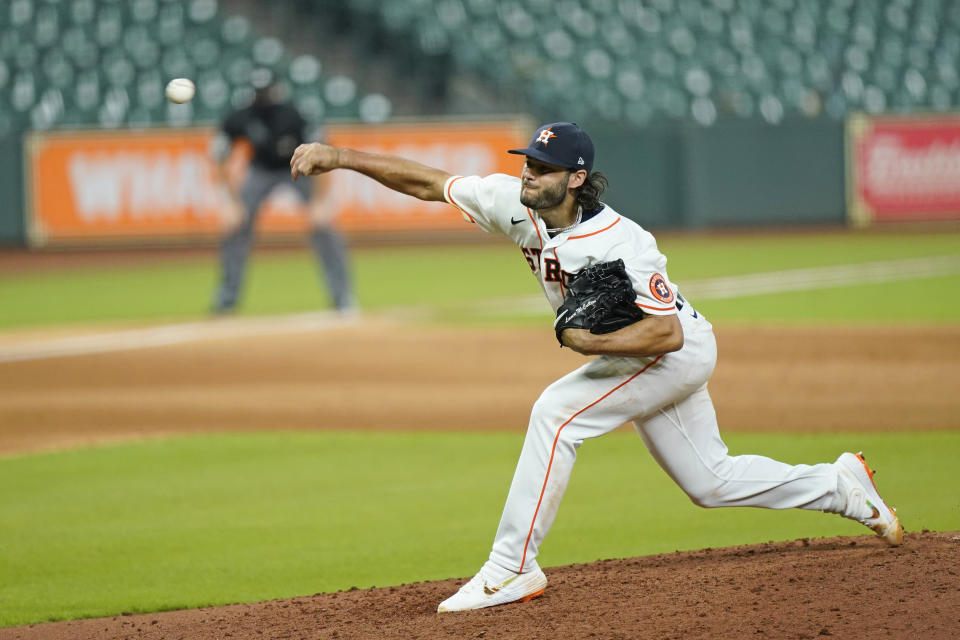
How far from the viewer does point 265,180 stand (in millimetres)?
12664

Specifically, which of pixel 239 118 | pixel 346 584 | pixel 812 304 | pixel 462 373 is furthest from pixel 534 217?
pixel 812 304

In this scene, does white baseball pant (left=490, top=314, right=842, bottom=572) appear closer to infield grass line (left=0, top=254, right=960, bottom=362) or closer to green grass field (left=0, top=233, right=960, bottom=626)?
green grass field (left=0, top=233, right=960, bottom=626)

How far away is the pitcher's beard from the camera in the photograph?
13.7ft

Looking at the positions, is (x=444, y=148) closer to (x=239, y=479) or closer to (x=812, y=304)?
(x=812, y=304)

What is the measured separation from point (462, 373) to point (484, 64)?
14189 mm

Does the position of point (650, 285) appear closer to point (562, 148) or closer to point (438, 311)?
point (562, 148)

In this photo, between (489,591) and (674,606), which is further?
(489,591)

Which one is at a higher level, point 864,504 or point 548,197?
point 548,197

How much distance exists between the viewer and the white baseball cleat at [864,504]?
458cm

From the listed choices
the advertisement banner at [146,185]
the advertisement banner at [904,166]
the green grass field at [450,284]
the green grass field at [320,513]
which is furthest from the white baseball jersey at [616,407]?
the advertisement banner at [904,166]

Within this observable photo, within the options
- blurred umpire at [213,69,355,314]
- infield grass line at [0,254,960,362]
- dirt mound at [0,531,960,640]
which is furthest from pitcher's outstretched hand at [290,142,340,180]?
blurred umpire at [213,69,355,314]

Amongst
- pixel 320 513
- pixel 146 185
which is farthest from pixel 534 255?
pixel 146 185

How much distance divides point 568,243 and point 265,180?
891 cm

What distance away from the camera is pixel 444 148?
21.6 metres
